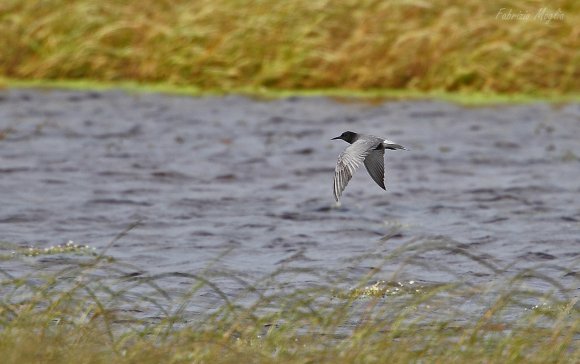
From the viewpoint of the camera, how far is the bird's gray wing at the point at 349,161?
671 cm

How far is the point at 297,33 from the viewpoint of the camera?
16.4 meters

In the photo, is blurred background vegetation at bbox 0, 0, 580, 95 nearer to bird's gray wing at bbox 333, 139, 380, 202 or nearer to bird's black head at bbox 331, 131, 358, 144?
bird's black head at bbox 331, 131, 358, 144

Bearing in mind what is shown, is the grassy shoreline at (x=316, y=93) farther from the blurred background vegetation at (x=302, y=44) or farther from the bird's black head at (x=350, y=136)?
the bird's black head at (x=350, y=136)

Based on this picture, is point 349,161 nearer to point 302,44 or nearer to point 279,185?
point 279,185

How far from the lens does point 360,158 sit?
23.4ft

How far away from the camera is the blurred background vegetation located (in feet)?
52.6

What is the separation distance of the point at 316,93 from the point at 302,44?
2.04ft

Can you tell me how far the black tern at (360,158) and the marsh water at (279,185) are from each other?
2.22 ft

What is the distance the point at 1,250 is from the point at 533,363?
499 centimetres

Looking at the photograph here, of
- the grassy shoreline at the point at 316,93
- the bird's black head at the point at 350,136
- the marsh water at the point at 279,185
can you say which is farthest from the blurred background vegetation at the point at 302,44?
the bird's black head at the point at 350,136

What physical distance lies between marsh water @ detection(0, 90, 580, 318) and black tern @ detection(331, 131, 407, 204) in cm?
68

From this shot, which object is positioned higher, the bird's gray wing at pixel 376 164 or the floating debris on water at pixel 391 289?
the bird's gray wing at pixel 376 164

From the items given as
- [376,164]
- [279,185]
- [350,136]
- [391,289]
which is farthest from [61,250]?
[279,185]

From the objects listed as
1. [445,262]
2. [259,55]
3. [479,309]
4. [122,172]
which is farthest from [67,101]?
[479,309]
